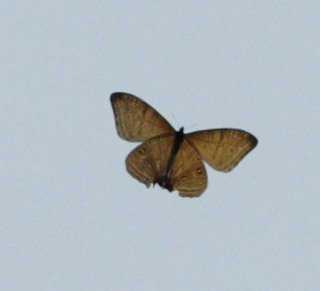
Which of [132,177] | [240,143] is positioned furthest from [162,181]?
[240,143]

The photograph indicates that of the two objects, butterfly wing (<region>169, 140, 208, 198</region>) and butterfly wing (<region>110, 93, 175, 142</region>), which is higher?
butterfly wing (<region>110, 93, 175, 142</region>)

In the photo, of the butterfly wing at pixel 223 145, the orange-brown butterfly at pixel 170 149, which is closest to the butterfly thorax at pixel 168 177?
the orange-brown butterfly at pixel 170 149

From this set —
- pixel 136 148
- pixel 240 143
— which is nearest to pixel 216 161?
pixel 240 143

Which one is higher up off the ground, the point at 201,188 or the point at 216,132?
the point at 216,132

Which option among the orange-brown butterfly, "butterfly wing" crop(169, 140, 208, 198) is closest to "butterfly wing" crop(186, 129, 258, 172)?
the orange-brown butterfly

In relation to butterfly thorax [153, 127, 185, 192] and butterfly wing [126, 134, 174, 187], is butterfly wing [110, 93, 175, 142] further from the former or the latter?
butterfly thorax [153, 127, 185, 192]

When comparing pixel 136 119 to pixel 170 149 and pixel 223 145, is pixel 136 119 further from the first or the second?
pixel 223 145

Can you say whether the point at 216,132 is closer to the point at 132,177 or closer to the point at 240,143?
the point at 240,143
